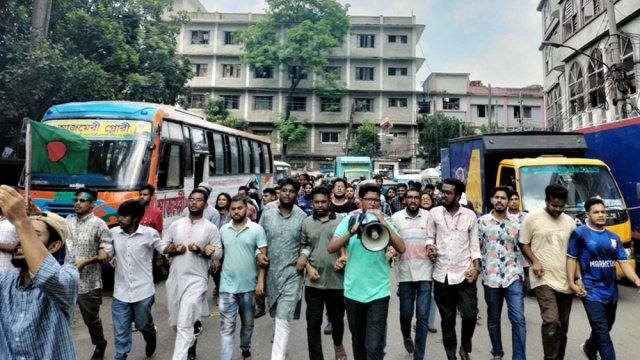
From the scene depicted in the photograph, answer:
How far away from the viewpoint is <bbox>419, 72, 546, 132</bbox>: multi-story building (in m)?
40.8

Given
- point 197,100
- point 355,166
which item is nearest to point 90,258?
point 355,166

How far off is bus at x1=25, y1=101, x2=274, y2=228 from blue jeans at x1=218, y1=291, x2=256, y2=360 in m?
4.01

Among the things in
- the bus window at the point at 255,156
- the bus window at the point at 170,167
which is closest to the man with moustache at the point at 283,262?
the bus window at the point at 170,167

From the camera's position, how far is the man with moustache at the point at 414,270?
171 inches

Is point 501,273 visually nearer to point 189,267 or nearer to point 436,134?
point 189,267

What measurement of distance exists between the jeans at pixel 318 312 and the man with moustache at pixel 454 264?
3.35 ft

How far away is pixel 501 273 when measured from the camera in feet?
13.8

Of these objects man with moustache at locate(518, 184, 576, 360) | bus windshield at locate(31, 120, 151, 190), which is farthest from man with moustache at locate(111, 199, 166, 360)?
man with moustache at locate(518, 184, 576, 360)

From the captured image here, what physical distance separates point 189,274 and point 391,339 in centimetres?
249

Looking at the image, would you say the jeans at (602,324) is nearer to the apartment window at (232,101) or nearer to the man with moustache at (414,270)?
the man with moustache at (414,270)

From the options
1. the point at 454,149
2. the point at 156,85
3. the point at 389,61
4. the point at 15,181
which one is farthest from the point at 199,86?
the point at 454,149

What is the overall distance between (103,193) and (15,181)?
698cm

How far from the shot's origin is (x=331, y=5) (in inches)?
1395

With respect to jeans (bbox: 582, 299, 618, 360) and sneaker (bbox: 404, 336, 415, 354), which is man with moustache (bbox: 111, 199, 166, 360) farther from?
jeans (bbox: 582, 299, 618, 360)
